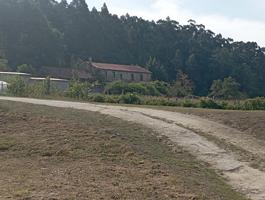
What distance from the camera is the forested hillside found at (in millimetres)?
68750

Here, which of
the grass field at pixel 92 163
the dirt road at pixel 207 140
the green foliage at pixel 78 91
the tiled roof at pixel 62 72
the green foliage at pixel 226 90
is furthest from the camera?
the tiled roof at pixel 62 72

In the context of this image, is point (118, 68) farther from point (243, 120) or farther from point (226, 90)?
point (243, 120)

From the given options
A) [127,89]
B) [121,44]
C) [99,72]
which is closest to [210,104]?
[127,89]

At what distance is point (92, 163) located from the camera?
11914 mm

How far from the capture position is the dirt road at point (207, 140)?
1165cm

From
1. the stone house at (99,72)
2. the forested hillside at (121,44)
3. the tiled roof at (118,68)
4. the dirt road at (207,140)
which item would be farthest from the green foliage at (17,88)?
the tiled roof at (118,68)

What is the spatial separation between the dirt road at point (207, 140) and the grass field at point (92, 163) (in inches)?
14.8

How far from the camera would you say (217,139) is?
49.7ft

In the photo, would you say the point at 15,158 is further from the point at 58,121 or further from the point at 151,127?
the point at 151,127

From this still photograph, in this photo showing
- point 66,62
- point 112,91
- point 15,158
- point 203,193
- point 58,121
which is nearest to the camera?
point 203,193

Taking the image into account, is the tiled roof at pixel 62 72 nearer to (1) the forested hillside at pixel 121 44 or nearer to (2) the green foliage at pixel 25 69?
(1) the forested hillside at pixel 121 44

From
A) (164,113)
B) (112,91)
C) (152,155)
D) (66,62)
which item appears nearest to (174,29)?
(66,62)

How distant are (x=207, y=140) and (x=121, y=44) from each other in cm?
7699

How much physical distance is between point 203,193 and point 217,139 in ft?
17.2
